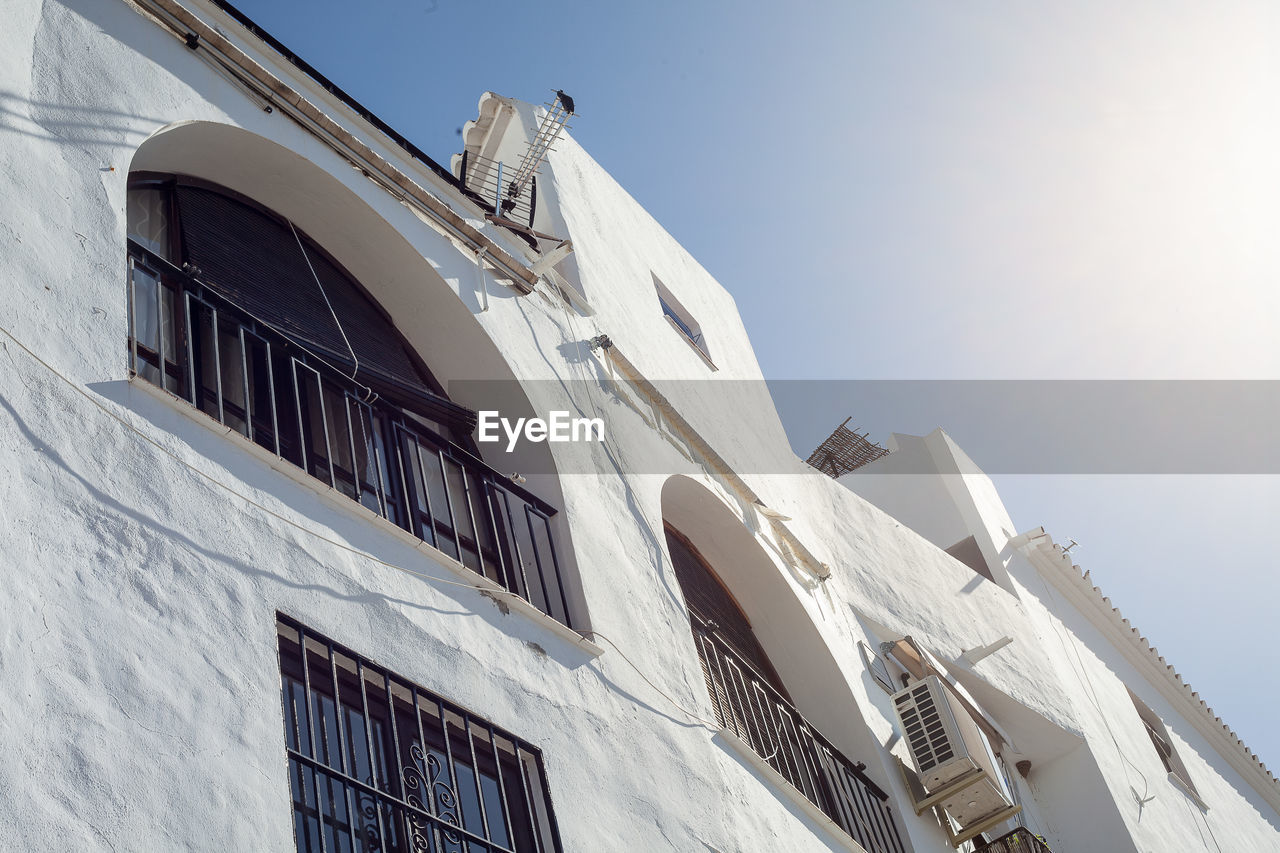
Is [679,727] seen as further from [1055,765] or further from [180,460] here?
[1055,765]

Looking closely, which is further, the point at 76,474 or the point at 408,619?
the point at 408,619

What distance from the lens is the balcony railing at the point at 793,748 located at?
Answer: 7.62 metres

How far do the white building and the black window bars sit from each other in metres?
0.01

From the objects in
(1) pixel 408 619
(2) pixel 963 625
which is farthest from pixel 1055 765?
(1) pixel 408 619

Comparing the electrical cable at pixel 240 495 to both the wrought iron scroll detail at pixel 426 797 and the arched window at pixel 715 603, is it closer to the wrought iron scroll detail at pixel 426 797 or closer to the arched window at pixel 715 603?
the wrought iron scroll detail at pixel 426 797

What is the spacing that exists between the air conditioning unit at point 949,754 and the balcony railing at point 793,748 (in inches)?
17.5

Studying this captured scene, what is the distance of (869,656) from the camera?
9.77 metres

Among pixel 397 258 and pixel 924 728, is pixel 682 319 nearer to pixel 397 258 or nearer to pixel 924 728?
pixel 924 728

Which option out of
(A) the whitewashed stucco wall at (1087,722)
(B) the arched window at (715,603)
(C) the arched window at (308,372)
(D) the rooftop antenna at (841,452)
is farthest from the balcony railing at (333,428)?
(D) the rooftop antenna at (841,452)

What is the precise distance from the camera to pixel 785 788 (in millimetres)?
6938

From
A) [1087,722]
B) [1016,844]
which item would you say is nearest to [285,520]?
[1016,844]

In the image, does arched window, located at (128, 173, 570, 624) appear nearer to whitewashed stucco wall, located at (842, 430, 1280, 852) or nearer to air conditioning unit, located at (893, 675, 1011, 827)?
air conditioning unit, located at (893, 675, 1011, 827)

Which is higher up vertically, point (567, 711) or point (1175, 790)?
point (1175, 790)

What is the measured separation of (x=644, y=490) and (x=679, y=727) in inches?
79.4
